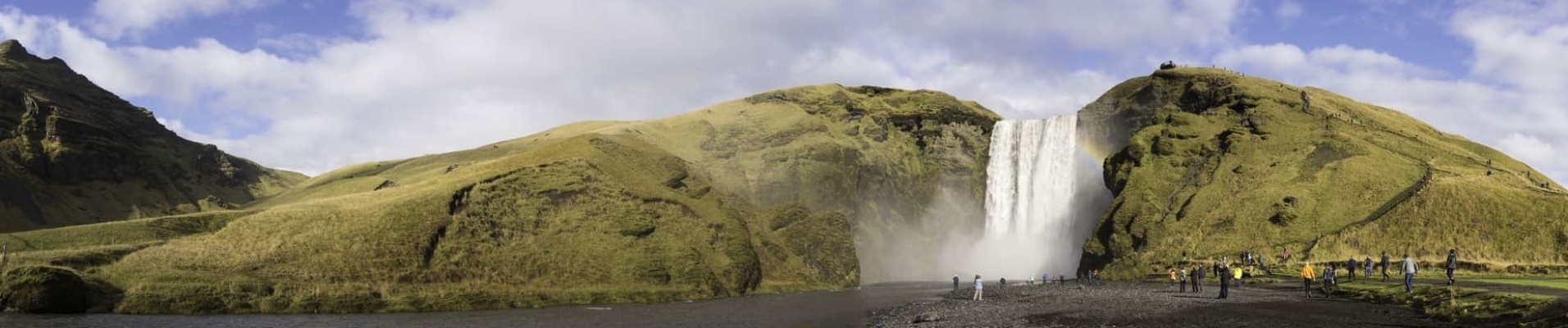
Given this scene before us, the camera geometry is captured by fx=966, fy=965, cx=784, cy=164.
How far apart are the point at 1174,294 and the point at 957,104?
91.0 m

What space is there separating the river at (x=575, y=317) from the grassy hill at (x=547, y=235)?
158 inches

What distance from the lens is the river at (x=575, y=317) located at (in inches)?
1890

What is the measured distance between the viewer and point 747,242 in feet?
276

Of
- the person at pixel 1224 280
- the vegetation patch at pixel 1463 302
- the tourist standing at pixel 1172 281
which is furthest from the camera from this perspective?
the tourist standing at pixel 1172 281

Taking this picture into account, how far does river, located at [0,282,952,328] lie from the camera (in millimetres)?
48000

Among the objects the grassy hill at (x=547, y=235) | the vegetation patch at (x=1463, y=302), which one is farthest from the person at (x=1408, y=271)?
the grassy hill at (x=547, y=235)

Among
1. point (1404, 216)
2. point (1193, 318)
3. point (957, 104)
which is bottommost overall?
point (1193, 318)

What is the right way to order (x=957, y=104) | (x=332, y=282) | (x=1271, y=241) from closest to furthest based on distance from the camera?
(x=332, y=282) → (x=1271, y=241) → (x=957, y=104)

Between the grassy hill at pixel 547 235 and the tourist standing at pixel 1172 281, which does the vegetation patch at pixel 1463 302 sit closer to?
the tourist standing at pixel 1172 281

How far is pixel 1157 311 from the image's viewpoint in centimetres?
4275

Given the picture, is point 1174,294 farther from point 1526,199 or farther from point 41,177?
point 41,177

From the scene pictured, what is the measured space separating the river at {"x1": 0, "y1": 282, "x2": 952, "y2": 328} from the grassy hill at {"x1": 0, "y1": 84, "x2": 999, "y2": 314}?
4005mm

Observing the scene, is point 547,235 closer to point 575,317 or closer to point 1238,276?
point 575,317

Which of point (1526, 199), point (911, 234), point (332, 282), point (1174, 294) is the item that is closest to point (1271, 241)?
point (1526, 199)
